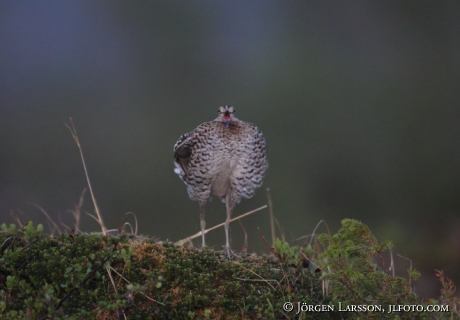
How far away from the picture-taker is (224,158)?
731cm

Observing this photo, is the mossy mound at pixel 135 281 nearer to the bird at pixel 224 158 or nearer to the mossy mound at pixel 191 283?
the mossy mound at pixel 191 283

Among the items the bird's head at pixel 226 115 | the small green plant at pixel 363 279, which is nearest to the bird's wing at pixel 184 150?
the bird's head at pixel 226 115

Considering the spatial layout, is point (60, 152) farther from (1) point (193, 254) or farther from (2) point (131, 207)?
(1) point (193, 254)

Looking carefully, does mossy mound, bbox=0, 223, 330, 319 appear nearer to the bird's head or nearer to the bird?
the bird

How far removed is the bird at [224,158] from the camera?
7.32 metres

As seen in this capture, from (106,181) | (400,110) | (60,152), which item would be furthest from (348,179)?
(60,152)

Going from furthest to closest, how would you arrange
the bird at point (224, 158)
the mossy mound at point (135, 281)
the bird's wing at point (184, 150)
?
the bird's wing at point (184, 150), the bird at point (224, 158), the mossy mound at point (135, 281)

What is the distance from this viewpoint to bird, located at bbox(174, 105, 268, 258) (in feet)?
24.0

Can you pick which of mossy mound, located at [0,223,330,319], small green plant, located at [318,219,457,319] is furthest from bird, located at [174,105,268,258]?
small green plant, located at [318,219,457,319]

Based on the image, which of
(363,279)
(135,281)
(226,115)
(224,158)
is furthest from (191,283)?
(226,115)

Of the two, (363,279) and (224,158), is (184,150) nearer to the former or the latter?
(224,158)

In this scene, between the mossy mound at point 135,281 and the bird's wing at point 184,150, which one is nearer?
the mossy mound at point 135,281

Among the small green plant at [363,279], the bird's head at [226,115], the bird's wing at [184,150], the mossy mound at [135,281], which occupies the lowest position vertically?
the mossy mound at [135,281]

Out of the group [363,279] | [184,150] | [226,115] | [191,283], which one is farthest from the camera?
[184,150]
